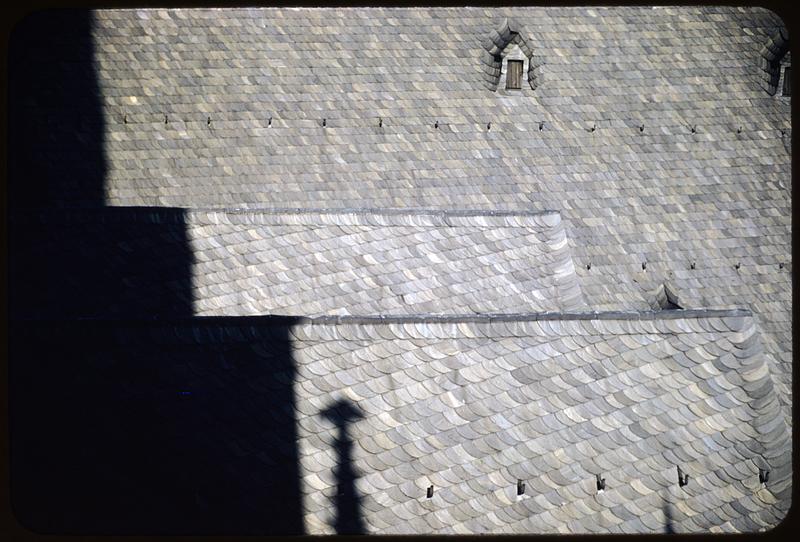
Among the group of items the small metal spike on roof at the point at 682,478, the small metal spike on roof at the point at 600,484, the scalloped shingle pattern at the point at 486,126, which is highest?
the small metal spike on roof at the point at 682,478

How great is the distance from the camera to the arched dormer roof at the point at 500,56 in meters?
25.5

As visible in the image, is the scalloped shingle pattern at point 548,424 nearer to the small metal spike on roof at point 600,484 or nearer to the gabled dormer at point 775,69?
the small metal spike on roof at point 600,484

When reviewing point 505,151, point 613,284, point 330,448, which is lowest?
point 613,284

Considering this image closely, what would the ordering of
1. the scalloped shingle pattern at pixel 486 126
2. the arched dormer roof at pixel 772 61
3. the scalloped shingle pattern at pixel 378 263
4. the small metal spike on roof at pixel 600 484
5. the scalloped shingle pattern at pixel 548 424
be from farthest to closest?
1. the arched dormer roof at pixel 772 61
2. the scalloped shingle pattern at pixel 486 126
3. the scalloped shingle pattern at pixel 378 263
4. the small metal spike on roof at pixel 600 484
5. the scalloped shingle pattern at pixel 548 424

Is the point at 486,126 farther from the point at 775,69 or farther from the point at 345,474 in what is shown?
the point at 345,474

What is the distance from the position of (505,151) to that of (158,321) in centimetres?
1167

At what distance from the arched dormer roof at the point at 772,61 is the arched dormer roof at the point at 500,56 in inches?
180

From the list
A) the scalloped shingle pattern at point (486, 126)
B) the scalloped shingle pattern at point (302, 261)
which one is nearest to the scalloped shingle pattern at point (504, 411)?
the scalloped shingle pattern at point (302, 261)

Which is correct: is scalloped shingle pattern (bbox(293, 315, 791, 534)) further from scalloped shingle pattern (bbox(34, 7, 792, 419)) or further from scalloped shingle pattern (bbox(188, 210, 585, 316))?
scalloped shingle pattern (bbox(34, 7, 792, 419))

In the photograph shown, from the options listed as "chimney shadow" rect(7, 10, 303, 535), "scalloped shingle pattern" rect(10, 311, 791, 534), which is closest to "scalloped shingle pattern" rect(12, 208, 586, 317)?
"chimney shadow" rect(7, 10, 303, 535)

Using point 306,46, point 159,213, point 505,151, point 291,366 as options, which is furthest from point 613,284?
point 291,366

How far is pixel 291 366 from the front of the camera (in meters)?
14.8

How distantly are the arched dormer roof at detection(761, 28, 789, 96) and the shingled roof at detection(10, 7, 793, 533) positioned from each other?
0.05 meters

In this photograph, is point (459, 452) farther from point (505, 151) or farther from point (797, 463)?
point (505, 151)
